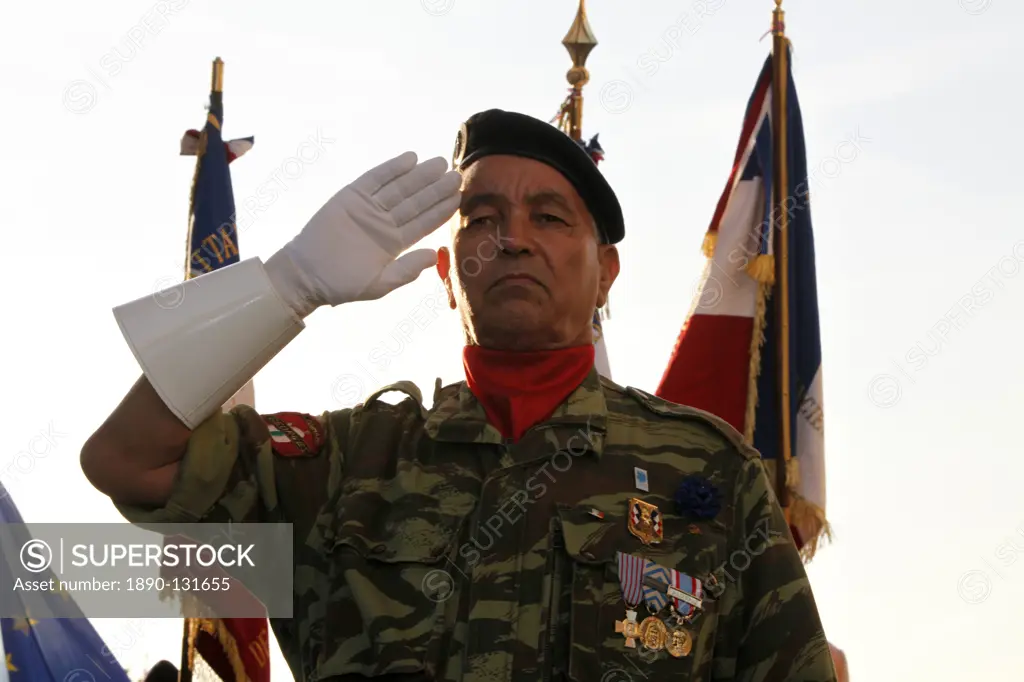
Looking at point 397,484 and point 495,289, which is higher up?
point 495,289

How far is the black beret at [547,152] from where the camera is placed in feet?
13.3

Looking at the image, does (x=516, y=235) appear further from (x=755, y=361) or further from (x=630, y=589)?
(x=755, y=361)

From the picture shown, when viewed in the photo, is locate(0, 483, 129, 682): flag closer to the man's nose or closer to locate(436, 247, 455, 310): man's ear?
locate(436, 247, 455, 310): man's ear

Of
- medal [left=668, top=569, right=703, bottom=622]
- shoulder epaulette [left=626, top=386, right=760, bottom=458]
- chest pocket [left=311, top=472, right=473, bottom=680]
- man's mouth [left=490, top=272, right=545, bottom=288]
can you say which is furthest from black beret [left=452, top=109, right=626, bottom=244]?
medal [left=668, top=569, right=703, bottom=622]

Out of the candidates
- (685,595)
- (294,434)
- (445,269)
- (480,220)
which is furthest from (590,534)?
(445,269)

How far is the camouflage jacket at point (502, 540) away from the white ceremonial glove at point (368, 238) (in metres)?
0.44

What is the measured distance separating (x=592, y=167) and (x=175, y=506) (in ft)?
4.74

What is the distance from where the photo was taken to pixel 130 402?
3486 millimetres

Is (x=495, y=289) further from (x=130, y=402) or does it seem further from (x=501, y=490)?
(x=130, y=402)

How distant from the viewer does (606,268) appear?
13.9 feet

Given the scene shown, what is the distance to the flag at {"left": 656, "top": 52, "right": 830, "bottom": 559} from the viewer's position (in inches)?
316

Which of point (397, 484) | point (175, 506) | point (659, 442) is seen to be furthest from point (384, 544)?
point (659, 442)

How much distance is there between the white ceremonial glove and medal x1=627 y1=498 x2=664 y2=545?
2.65ft

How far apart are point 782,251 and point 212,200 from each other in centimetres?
310
